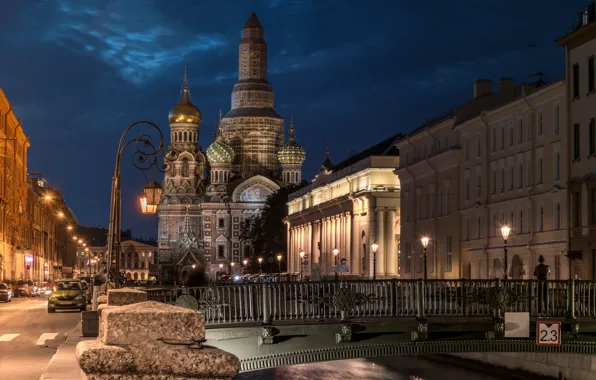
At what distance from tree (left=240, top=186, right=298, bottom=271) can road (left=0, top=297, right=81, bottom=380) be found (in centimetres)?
11811

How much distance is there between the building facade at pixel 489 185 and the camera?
208ft

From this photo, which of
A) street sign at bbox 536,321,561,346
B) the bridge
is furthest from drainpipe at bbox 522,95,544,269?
street sign at bbox 536,321,561,346

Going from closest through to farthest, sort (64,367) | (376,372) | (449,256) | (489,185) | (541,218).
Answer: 1. (64,367)
2. (376,372)
3. (541,218)
4. (489,185)
5. (449,256)

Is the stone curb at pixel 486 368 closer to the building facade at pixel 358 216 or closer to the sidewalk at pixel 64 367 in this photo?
the sidewalk at pixel 64 367

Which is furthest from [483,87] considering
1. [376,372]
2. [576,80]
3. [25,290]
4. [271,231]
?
[271,231]

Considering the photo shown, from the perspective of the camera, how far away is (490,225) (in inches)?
2916

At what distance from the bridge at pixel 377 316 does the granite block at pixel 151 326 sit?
17871 mm

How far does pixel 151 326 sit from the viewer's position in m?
7.29

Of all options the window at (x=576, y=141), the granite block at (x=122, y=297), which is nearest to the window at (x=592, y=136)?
the window at (x=576, y=141)

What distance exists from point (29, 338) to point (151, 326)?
33400 mm

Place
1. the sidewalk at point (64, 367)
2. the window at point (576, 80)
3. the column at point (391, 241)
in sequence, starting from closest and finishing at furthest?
the sidewalk at point (64, 367), the window at point (576, 80), the column at point (391, 241)

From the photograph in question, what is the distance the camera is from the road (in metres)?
27.9

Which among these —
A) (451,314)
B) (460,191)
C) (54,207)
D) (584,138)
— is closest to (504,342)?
(451,314)

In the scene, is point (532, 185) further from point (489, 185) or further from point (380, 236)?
point (380, 236)
